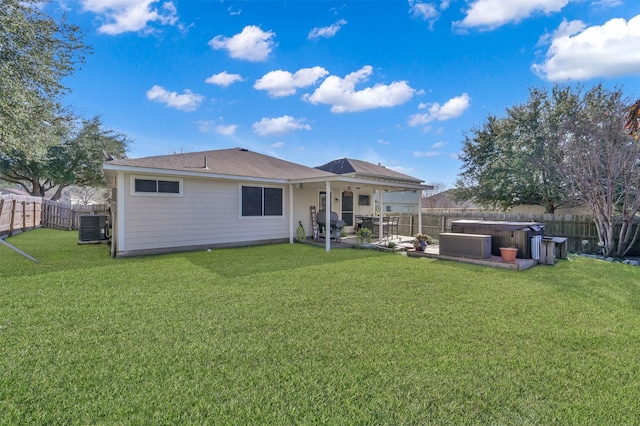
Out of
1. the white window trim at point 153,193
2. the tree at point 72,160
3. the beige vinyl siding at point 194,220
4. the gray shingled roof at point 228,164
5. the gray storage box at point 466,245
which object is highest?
the tree at point 72,160

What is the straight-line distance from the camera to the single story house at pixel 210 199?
7.55m

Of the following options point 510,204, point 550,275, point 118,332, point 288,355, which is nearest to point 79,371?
point 118,332

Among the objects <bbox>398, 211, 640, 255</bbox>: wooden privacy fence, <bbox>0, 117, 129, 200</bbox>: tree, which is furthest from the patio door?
<bbox>0, 117, 129, 200</bbox>: tree

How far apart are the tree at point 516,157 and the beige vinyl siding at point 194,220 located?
1084 centimetres

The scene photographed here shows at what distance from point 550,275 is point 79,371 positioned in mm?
7061

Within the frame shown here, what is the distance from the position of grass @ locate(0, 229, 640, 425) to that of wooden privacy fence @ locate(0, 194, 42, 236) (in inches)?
350

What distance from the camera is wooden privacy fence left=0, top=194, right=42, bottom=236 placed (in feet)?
37.3

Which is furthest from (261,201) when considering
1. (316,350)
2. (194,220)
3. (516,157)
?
(516,157)

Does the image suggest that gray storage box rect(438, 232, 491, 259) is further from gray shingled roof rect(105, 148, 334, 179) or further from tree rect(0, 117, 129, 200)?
tree rect(0, 117, 129, 200)

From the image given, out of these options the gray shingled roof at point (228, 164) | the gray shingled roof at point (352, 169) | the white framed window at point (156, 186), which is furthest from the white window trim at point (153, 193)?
the gray shingled roof at point (352, 169)

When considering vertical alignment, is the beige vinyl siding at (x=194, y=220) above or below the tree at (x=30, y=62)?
below

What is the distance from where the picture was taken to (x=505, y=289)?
477cm

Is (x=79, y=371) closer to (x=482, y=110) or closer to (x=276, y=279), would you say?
(x=276, y=279)

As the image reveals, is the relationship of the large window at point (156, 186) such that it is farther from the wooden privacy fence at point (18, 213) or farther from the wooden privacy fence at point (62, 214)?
the wooden privacy fence at point (62, 214)
